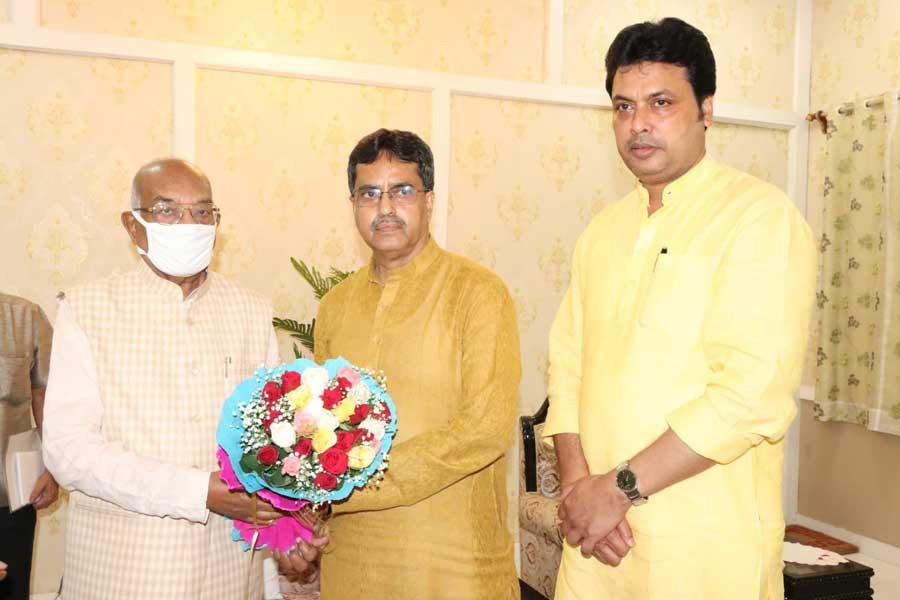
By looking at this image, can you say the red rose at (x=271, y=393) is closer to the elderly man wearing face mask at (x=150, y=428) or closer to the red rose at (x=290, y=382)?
the red rose at (x=290, y=382)

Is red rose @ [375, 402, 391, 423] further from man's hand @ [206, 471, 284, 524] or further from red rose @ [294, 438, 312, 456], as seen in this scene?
man's hand @ [206, 471, 284, 524]

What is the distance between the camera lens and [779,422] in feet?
5.94

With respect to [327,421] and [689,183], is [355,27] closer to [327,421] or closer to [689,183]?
[689,183]

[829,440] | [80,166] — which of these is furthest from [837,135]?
[80,166]

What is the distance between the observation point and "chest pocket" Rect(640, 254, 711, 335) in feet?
6.25

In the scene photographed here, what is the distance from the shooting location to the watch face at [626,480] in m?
1.89

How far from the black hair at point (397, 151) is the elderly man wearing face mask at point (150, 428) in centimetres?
54

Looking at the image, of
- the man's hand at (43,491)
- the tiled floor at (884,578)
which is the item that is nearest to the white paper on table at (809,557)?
the tiled floor at (884,578)

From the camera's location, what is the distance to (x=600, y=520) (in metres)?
1.94

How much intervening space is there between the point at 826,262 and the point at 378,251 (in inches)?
182

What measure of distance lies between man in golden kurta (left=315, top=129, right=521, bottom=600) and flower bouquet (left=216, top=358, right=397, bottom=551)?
226 millimetres

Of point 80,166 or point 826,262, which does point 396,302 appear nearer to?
point 80,166

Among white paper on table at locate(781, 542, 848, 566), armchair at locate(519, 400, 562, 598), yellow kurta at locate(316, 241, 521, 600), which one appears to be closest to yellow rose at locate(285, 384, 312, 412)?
yellow kurta at locate(316, 241, 521, 600)

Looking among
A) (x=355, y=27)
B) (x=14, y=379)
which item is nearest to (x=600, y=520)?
(x=14, y=379)
